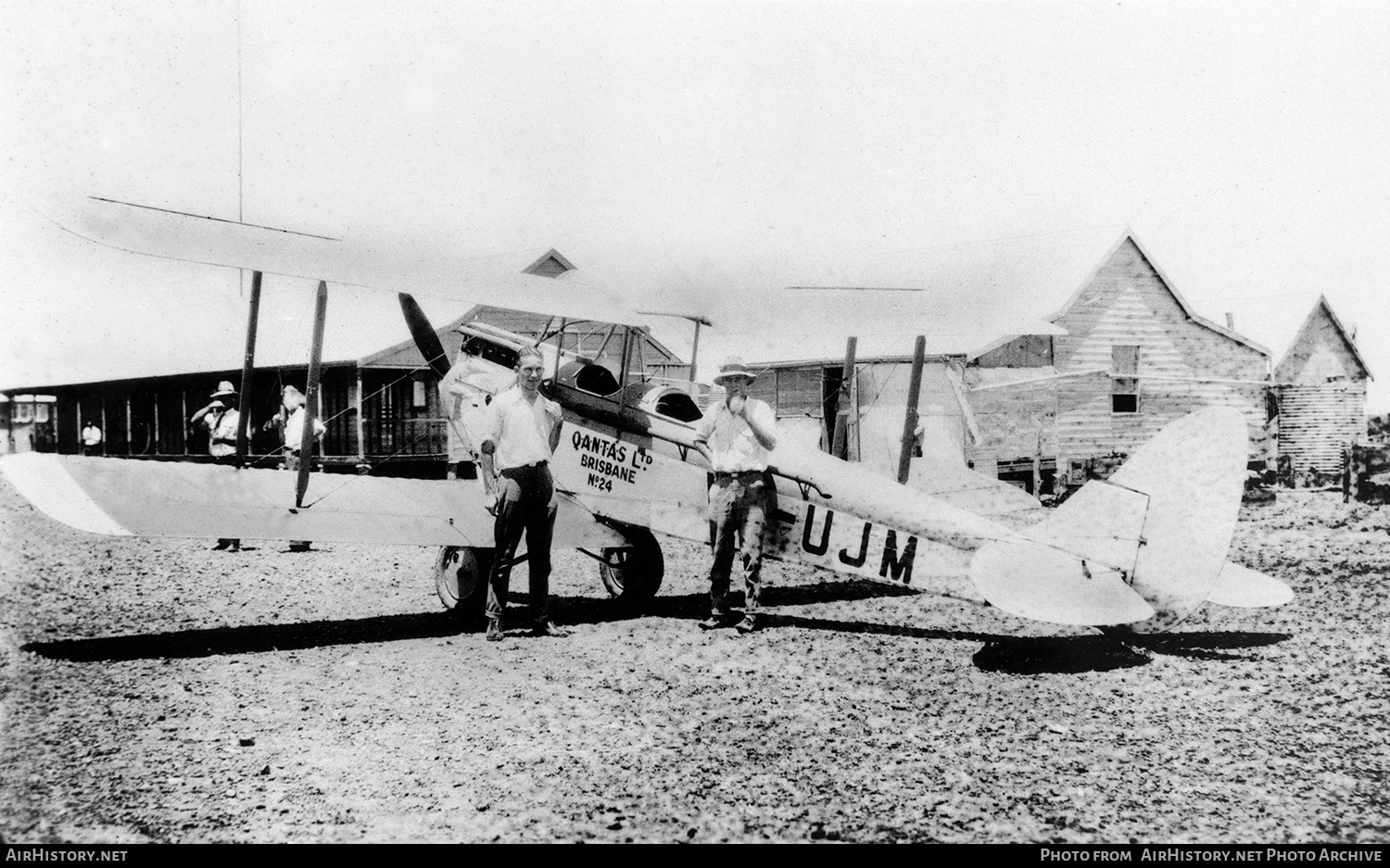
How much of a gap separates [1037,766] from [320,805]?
2.92 meters

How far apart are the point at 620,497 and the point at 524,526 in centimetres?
102

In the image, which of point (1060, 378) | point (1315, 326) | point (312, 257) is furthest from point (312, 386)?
point (1315, 326)

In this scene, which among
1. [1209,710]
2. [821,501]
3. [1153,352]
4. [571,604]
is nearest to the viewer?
[1209,710]

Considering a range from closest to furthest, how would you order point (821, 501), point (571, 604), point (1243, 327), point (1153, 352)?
1. point (821, 501)
2. point (571, 604)
3. point (1153, 352)
4. point (1243, 327)

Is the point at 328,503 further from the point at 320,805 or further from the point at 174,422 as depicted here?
the point at 174,422

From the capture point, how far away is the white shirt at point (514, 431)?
554 centimetres

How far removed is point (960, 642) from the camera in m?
5.84

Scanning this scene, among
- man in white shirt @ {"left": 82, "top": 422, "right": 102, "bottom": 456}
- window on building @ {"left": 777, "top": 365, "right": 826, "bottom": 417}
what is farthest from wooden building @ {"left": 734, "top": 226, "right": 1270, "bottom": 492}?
man in white shirt @ {"left": 82, "top": 422, "right": 102, "bottom": 456}

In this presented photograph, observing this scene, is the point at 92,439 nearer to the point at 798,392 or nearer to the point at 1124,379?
the point at 798,392

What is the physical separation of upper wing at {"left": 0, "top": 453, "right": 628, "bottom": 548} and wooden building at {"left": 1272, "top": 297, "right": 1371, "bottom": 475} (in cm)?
2191

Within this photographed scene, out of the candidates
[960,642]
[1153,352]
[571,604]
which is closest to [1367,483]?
[1153,352]

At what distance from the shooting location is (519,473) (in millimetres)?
5543

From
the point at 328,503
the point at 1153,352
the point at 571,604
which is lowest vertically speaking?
the point at 571,604

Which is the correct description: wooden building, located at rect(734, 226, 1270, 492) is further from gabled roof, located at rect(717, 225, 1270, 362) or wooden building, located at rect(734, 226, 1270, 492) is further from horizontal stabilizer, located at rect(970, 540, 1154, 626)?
horizontal stabilizer, located at rect(970, 540, 1154, 626)
